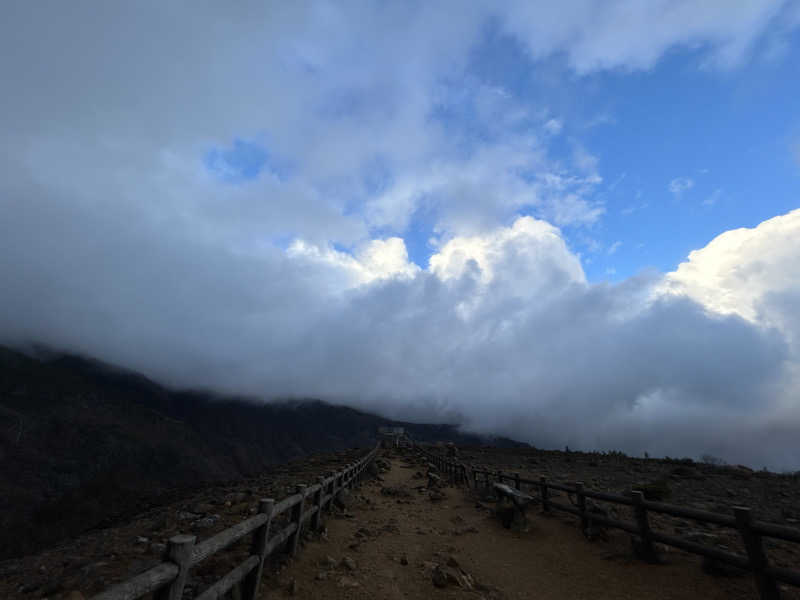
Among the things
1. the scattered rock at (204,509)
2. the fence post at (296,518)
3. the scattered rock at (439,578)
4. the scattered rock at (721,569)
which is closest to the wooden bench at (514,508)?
the scattered rock at (439,578)

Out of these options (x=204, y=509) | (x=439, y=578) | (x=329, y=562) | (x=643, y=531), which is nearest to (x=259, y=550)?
(x=329, y=562)

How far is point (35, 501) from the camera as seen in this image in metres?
123

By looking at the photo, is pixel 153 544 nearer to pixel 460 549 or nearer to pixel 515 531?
pixel 460 549

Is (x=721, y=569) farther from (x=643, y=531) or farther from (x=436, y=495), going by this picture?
(x=436, y=495)

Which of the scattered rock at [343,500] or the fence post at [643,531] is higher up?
the fence post at [643,531]

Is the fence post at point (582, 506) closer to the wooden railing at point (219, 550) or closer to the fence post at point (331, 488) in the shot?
the wooden railing at point (219, 550)

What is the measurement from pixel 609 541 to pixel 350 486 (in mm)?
11131

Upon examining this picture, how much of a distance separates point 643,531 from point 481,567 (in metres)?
3.49

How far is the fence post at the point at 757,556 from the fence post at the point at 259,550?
23.8 ft

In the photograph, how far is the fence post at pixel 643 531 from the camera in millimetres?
8187

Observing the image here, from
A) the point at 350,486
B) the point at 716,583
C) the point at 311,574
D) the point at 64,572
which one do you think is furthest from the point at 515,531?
the point at 64,572

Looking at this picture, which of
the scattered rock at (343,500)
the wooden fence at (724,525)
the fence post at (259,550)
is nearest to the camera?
the wooden fence at (724,525)

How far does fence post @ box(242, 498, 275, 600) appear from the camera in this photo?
19.7ft

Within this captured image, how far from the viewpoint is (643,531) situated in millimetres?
8352
